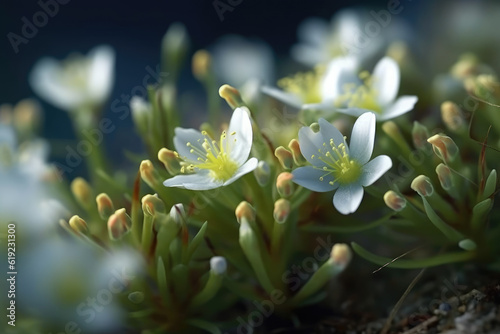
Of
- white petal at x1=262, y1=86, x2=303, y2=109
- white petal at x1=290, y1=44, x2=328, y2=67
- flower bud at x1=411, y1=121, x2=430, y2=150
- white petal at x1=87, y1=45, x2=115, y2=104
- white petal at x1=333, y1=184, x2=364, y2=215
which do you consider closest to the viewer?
white petal at x1=333, y1=184, x2=364, y2=215

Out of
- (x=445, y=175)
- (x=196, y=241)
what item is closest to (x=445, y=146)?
(x=445, y=175)

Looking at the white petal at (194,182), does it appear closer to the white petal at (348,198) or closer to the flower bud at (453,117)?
the white petal at (348,198)

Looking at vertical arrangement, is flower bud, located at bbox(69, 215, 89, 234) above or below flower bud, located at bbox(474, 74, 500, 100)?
above

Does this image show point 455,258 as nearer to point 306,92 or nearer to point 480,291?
point 480,291

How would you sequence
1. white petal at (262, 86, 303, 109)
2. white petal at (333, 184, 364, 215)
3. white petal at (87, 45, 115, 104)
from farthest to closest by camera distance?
white petal at (87, 45, 115, 104) < white petal at (262, 86, 303, 109) < white petal at (333, 184, 364, 215)

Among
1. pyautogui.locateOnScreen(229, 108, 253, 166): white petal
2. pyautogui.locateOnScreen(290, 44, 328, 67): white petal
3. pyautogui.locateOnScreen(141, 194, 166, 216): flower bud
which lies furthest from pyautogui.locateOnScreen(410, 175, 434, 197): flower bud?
A: pyautogui.locateOnScreen(290, 44, 328, 67): white petal

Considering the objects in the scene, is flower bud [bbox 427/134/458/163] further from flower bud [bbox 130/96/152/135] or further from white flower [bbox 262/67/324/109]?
flower bud [bbox 130/96/152/135]

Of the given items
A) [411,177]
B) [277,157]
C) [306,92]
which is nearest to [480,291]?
[411,177]
